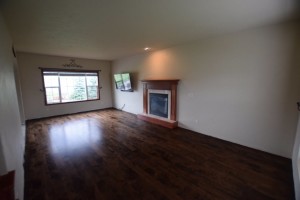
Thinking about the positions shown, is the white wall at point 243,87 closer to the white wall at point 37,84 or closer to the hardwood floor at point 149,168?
the hardwood floor at point 149,168

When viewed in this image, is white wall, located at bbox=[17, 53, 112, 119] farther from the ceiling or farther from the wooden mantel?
the wooden mantel

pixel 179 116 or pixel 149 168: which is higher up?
pixel 179 116

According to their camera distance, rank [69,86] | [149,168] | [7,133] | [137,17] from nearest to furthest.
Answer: [7,133], [137,17], [149,168], [69,86]

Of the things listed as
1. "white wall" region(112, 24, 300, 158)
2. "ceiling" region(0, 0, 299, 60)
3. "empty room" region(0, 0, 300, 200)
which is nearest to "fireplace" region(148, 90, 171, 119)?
"empty room" region(0, 0, 300, 200)

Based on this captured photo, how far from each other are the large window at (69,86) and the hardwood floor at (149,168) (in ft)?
7.68

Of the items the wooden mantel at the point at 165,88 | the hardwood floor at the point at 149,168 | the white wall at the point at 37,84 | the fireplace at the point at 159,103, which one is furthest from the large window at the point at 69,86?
the fireplace at the point at 159,103

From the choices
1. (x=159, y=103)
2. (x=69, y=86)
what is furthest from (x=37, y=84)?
(x=159, y=103)

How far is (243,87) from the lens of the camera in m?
3.05

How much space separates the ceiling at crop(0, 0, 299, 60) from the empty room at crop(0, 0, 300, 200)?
0.02 meters

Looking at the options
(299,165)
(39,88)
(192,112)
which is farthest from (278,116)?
(39,88)

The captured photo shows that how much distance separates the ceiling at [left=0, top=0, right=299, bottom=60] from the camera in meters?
1.92

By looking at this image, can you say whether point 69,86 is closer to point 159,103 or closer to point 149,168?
point 159,103

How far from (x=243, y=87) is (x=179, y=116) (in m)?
1.85

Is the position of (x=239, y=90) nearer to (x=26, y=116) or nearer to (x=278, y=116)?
(x=278, y=116)
